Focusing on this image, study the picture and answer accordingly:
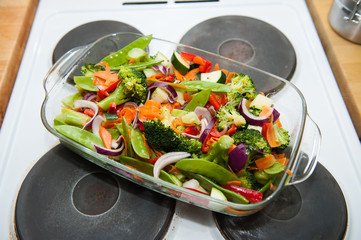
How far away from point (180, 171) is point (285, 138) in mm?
390

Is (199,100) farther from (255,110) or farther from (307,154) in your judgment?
(307,154)

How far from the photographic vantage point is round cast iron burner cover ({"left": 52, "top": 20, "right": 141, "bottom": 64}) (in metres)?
1.52

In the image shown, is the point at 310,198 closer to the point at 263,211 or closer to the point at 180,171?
the point at 263,211

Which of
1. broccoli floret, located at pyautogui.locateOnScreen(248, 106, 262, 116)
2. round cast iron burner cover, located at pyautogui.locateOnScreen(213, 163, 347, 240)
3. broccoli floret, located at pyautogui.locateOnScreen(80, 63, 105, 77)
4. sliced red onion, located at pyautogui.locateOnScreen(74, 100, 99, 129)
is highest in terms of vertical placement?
broccoli floret, located at pyautogui.locateOnScreen(248, 106, 262, 116)

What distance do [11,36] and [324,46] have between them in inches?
65.0

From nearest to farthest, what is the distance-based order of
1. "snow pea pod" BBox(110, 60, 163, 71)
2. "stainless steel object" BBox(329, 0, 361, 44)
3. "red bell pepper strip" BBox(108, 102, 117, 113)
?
"red bell pepper strip" BBox(108, 102, 117, 113) → "snow pea pod" BBox(110, 60, 163, 71) → "stainless steel object" BBox(329, 0, 361, 44)

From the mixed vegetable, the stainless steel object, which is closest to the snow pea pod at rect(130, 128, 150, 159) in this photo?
the mixed vegetable

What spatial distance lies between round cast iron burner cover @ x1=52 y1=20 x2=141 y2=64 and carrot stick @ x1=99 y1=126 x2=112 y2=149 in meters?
0.64

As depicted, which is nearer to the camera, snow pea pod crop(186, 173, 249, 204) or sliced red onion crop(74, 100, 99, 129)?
snow pea pod crop(186, 173, 249, 204)

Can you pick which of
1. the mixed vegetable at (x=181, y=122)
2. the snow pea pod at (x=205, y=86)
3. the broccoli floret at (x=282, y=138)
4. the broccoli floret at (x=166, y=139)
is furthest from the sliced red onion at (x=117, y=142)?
the broccoli floret at (x=282, y=138)

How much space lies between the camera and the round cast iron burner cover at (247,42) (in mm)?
1408

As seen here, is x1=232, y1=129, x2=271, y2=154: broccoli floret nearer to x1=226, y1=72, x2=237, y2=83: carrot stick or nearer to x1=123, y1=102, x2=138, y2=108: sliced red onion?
x1=226, y1=72, x2=237, y2=83: carrot stick

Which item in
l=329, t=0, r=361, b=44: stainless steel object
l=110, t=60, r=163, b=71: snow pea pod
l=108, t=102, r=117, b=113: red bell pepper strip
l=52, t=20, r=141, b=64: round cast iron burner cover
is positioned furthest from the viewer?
l=52, t=20, r=141, b=64: round cast iron burner cover

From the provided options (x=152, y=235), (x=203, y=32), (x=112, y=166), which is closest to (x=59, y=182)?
(x=112, y=166)
